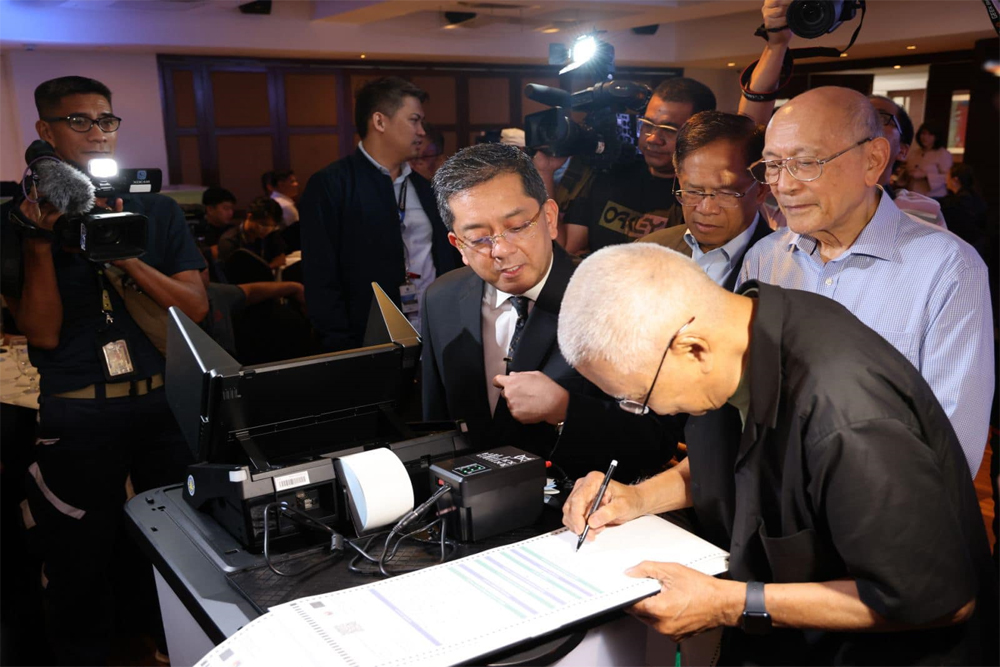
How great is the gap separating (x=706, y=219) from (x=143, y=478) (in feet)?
5.79

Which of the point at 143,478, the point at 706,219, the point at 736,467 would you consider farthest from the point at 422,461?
the point at 143,478

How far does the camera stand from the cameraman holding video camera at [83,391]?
2.27 meters

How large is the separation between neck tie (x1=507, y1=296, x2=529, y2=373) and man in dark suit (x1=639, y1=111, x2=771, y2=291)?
20.2 inches

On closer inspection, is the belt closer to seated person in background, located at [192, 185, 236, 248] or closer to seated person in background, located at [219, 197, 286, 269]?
seated person in background, located at [219, 197, 286, 269]

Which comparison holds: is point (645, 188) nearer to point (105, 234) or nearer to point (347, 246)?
point (347, 246)

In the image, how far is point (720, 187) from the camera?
6.76ft

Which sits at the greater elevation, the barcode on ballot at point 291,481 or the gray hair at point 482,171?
the gray hair at point 482,171

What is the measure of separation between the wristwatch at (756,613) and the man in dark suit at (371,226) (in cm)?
191

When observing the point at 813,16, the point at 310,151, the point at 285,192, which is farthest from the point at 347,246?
the point at 310,151

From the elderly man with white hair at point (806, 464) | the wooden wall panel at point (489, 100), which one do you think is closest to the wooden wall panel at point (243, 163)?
the wooden wall panel at point (489, 100)

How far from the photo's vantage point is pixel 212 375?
1373 mm

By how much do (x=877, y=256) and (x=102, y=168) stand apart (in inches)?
80.1

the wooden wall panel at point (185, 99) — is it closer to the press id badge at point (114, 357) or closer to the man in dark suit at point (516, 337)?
the press id badge at point (114, 357)

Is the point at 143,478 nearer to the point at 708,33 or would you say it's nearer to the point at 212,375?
the point at 212,375
